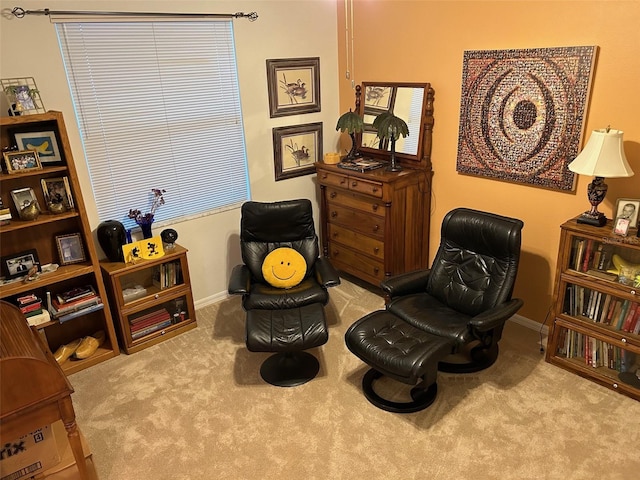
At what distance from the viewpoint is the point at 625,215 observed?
2686mm

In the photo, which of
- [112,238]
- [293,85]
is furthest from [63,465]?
[293,85]

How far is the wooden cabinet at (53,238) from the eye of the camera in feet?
9.43

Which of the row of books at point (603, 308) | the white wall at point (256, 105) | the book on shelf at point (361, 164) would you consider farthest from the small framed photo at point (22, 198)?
the row of books at point (603, 308)

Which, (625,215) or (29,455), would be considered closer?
(29,455)

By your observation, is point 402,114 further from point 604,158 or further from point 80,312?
point 80,312

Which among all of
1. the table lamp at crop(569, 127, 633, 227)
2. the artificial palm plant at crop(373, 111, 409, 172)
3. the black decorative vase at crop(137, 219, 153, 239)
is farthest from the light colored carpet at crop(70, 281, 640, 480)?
the artificial palm plant at crop(373, 111, 409, 172)

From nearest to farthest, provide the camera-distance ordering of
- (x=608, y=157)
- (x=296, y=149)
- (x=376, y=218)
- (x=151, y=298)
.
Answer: (x=608, y=157) < (x=151, y=298) < (x=376, y=218) < (x=296, y=149)

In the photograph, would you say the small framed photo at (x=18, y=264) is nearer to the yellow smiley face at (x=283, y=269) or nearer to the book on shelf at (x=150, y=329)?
the book on shelf at (x=150, y=329)

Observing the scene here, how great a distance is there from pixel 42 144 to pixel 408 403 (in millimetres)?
2790

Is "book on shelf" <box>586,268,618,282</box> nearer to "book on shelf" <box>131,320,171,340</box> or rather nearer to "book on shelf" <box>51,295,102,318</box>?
"book on shelf" <box>131,320,171,340</box>

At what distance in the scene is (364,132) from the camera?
4266 mm

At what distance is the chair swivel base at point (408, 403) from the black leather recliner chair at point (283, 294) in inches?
15.7

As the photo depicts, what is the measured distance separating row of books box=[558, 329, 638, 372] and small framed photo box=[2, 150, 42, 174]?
3.50m

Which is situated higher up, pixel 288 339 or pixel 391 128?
pixel 391 128
